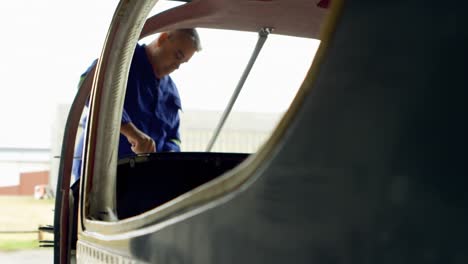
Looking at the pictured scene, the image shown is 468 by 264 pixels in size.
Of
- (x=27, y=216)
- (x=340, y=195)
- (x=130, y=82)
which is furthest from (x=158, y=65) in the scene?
(x=27, y=216)

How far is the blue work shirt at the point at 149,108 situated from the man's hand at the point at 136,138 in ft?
0.61

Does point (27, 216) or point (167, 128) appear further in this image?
point (27, 216)

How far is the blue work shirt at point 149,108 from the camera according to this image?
7.95ft

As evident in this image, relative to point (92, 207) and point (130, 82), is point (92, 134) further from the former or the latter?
point (130, 82)

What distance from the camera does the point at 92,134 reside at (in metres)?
1.12

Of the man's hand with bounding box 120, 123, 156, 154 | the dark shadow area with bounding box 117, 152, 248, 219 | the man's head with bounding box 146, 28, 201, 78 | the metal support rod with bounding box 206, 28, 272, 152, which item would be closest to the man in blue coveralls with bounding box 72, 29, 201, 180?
the man's head with bounding box 146, 28, 201, 78

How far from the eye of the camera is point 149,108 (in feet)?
8.17

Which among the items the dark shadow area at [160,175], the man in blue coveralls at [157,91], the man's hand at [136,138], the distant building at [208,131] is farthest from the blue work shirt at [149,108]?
the distant building at [208,131]

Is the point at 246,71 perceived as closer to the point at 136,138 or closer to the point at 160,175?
the point at 136,138

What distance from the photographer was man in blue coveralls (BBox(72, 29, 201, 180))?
2426 mm

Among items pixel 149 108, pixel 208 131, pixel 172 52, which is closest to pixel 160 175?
pixel 149 108

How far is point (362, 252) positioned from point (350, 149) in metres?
0.06

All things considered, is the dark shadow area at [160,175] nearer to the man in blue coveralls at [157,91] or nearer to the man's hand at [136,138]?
the man's hand at [136,138]

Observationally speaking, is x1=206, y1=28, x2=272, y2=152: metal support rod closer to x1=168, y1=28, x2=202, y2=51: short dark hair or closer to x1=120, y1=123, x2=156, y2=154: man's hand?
x1=168, y1=28, x2=202, y2=51: short dark hair
